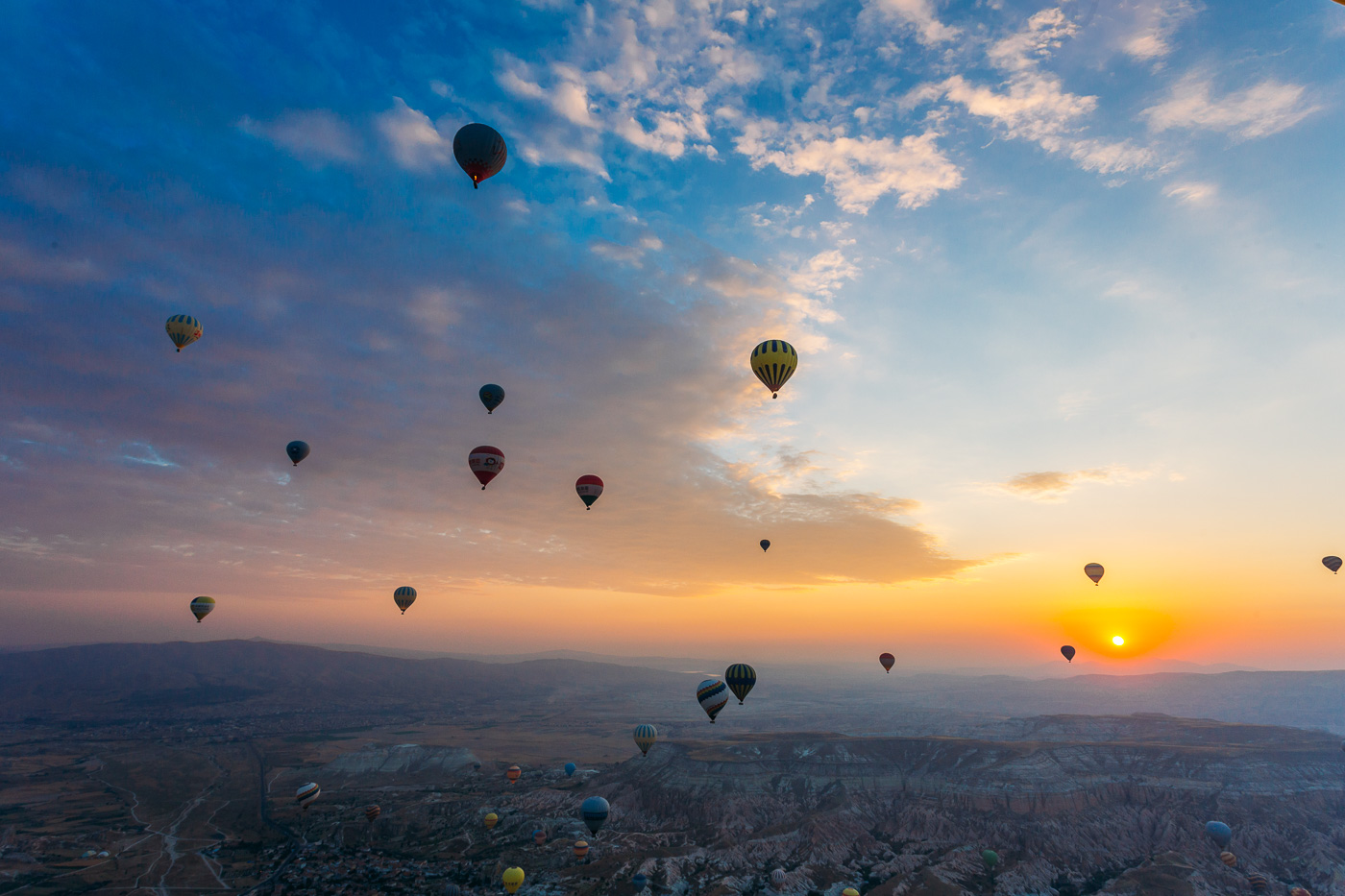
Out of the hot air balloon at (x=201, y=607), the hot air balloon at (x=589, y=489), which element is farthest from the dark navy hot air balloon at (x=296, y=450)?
the hot air balloon at (x=201, y=607)

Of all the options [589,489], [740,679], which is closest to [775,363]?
[589,489]

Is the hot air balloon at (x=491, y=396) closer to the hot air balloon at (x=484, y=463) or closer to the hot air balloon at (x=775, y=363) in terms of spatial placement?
the hot air balloon at (x=484, y=463)

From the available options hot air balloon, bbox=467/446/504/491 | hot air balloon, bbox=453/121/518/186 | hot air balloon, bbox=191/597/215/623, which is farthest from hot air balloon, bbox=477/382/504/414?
hot air balloon, bbox=191/597/215/623

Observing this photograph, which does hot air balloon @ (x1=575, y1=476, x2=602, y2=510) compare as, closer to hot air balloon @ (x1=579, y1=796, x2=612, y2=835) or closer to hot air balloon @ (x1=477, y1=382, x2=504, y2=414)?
hot air balloon @ (x1=477, y1=382, x2=504, y2=414)

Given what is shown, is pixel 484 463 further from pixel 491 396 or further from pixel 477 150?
pixel 477 150

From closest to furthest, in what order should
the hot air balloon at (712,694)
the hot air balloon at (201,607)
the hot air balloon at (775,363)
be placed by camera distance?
the hot air balloon at (775,363), the hot air balloon at (712,694), the hot air balloon at (201,607)

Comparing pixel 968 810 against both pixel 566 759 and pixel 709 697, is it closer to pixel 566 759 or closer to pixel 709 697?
pixel 709 697

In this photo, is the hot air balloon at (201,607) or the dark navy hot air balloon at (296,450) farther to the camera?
the hot air balloon at (201,607)

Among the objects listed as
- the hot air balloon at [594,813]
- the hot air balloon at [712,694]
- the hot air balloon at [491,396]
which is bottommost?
the hot air balloon at [594,813]
